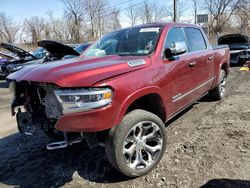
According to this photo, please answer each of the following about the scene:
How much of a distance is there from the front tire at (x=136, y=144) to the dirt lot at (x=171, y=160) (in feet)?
0.53

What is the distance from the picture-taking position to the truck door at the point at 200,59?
5182 millimetres

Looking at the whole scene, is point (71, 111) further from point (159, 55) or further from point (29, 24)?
point (29, 24)

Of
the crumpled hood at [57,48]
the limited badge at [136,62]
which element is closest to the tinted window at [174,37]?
the limited badge at [136,62]

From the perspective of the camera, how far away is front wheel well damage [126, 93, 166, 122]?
396 centimetres

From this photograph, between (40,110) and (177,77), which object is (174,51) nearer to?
(177,77)

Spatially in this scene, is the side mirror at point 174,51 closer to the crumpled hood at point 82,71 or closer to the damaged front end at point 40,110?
the crumpled hood at point 82,71

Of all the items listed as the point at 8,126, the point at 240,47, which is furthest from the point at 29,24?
the point at 8,126

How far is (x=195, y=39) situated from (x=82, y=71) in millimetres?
3023

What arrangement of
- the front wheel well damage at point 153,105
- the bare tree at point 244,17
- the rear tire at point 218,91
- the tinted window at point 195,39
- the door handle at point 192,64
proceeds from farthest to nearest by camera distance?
the bare tree at point 244,17 → the rear tire at point 218,91 → the tinted window at point 195,39 → the door handle at point 192,64 → the front wheel well damage at point 153,105

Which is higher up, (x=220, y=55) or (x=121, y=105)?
(x=121, y=105)

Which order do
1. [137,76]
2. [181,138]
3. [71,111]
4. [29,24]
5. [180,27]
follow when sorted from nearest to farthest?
[71,111]
[137,76]
[181,138]
[180,27]
[29,24]

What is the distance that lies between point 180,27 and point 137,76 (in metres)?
1.98

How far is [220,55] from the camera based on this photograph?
6.55 meters

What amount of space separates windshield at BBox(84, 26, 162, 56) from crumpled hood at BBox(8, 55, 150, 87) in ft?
1.27
